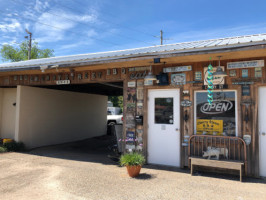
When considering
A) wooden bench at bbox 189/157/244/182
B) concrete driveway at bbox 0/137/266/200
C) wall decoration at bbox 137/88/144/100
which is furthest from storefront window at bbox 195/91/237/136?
wall decoration at bbox 137/88/144/100

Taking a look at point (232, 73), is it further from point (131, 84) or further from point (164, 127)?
point (131, 84)

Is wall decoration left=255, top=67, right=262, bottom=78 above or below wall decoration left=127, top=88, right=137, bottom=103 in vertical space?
above

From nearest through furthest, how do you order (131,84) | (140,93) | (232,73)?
1. (232,73)
2. (140,93)
3. (131,84)

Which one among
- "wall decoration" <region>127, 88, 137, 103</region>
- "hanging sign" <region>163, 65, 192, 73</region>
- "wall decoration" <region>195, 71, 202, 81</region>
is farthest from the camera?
"wall decoration" <region>127, 88, 137, 103</region>

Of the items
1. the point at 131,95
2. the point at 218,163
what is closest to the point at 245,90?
the point at 218,163

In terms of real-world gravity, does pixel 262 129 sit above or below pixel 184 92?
below

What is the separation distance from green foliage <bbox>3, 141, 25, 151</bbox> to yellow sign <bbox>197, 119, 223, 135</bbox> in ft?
20.5

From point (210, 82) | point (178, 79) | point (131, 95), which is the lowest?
point (131, 95)

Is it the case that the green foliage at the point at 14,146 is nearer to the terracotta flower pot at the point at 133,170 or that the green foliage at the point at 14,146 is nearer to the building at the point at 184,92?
the building at the point at 184,92

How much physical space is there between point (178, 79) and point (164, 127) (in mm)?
1286

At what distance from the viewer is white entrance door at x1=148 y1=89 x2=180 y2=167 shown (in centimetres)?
546

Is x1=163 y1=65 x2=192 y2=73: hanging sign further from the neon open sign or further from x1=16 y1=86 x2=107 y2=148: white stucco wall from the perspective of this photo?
x1=16 y1=86 x2=107 y2=148: white stucco wall

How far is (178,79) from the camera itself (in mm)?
5422

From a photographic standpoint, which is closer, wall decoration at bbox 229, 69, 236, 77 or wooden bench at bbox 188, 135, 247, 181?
wooden bench at bbox 188, 135, 247, 181
